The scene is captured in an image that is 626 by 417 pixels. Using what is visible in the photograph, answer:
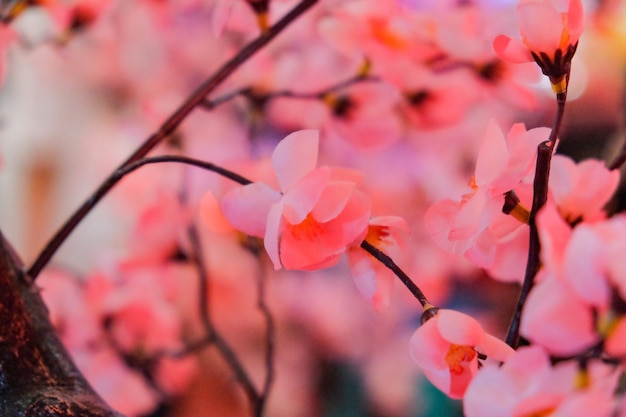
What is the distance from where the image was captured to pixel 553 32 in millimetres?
308

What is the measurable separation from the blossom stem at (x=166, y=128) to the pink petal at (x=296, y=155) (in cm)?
13

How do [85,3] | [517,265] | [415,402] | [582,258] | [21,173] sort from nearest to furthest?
1. [582,258]
2. [517,265]
3. [85,3]
4. [415,402]
5. [21,173]

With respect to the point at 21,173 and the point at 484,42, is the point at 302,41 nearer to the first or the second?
the point at 484,42

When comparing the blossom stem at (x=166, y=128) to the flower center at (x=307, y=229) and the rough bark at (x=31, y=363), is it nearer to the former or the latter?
the rough bark at (x=31, y=363)

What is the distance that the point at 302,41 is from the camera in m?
0.91

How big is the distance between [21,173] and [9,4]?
1.15 m

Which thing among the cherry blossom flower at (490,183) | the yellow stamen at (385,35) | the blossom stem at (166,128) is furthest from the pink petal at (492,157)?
the yellow stamen at (385,35)

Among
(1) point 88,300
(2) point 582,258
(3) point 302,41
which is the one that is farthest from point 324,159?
(2) point 582,258

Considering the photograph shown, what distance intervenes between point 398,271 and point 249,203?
8 centimetres

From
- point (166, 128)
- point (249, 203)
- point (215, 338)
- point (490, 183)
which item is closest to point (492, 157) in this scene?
point (490, 183)

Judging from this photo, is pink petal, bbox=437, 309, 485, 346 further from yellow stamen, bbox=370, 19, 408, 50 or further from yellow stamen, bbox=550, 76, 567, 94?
yellow stamen, bbox=370, 19, 408, 50

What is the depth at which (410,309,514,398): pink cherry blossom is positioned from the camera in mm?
283

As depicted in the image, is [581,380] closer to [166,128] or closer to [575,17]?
[575,17]

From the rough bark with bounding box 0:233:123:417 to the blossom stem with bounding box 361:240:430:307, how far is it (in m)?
0.16
